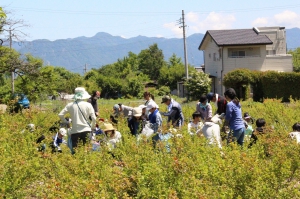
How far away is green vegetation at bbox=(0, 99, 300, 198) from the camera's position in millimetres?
5203

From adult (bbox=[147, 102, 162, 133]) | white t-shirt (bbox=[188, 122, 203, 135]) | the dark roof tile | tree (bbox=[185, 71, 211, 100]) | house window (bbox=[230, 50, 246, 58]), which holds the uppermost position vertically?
the dark roof tile

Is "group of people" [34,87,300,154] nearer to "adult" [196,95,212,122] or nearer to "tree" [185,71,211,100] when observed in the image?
"adult" [196,95,212,122]

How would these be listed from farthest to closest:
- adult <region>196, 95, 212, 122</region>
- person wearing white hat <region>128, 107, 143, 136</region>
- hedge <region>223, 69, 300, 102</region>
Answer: hedge <region>223, 69, 300, 102</region> → adult <region>196, 95, 212, 122</region> → person wearing white hat <region>128, 107, 143, 136</region>

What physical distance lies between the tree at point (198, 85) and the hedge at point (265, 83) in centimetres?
309

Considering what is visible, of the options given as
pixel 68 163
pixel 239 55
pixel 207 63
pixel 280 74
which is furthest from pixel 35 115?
pixel 207 63

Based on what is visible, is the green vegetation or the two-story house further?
the two-story house

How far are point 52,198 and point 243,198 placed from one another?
1820mm

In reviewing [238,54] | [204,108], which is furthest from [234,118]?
[238,54]

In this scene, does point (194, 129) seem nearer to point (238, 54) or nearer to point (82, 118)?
point (82, 118)

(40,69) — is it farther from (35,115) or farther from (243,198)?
(243,198)

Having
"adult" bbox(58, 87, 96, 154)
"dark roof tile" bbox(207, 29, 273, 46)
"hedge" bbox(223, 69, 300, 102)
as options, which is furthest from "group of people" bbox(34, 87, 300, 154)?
"dark roof tile" bbox(207, 29, 273, 46)

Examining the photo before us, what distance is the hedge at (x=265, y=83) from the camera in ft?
118

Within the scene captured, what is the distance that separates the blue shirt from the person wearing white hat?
6.05ft

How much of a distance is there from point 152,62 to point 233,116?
253 feet
